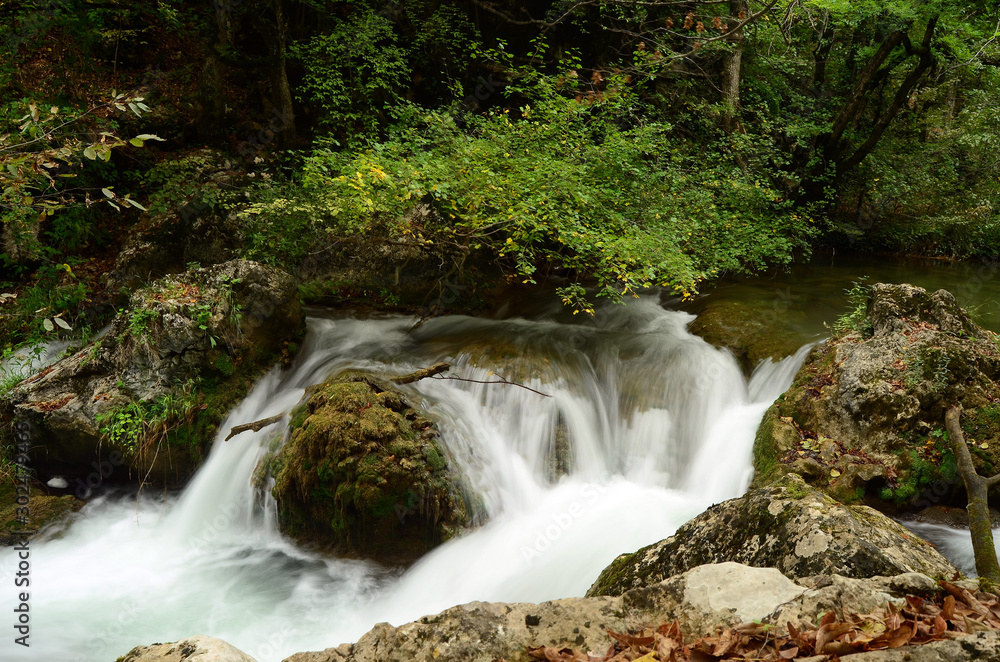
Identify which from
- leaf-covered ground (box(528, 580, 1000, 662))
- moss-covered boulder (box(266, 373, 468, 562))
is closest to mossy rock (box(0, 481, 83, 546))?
moss-covered boulder (box(266, 373, 468, 562))

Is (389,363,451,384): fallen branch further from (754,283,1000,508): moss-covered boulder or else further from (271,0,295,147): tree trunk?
(271,0,295,147): tree trunk

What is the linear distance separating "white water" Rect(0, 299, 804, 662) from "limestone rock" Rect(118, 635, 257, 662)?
2.46 m

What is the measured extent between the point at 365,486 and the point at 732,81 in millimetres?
10054

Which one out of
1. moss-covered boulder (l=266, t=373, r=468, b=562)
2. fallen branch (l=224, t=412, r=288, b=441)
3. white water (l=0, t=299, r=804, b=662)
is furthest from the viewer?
fallen branch (l=224, t=412, r=288, b=441)

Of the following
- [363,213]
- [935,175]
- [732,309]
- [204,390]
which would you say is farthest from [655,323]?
[935,175]

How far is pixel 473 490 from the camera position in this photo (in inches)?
229

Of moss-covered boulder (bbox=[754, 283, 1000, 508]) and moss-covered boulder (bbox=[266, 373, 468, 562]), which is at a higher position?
moss-covered boulder (bbox=[754, 283, 1000, 508])

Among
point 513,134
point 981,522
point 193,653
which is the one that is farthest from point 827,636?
point 513,134

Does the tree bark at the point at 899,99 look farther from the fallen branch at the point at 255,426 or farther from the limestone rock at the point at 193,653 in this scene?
the limestone rock at the point at 193,653

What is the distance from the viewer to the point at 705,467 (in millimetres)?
6090

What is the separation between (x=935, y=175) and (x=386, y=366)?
12483mm

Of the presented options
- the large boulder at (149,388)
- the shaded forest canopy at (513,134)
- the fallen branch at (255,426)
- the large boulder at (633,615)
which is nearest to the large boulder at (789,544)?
the large boulder at (633,615)

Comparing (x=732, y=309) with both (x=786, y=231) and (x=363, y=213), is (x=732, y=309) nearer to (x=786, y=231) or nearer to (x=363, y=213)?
(x=786, y=231)

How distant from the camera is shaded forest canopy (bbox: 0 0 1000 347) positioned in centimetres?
717
